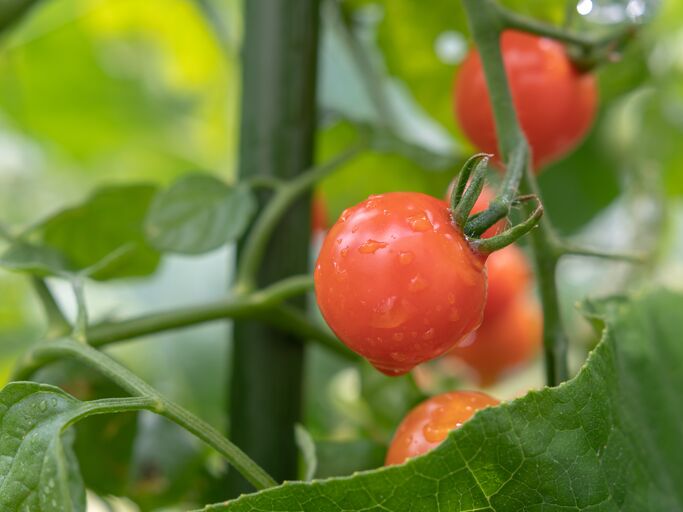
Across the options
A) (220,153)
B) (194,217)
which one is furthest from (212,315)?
(220,153)

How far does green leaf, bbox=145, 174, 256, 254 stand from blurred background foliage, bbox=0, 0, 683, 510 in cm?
7

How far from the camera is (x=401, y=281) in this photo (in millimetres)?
363

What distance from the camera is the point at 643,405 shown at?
0.51 metres

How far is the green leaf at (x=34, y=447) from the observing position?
36 centimetres

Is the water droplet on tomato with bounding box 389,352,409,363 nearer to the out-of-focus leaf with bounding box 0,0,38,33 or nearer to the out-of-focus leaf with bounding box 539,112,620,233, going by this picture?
the out-of-focus leaf with bounding box 0,0,38,33

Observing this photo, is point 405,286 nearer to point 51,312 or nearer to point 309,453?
point 309,453

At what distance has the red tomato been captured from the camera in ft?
2.76

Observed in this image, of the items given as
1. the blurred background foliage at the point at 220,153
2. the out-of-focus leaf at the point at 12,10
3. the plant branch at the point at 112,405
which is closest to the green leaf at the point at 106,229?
the blurred background foliage at the point at 220,153

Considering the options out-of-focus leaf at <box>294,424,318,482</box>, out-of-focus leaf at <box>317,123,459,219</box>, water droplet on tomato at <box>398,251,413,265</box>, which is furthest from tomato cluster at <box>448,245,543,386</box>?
water droplet on tomato at <box>398,251,413,265</box>

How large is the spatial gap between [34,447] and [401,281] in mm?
150

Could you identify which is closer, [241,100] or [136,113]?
[241,100]

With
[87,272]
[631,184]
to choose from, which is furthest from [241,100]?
[631,184]

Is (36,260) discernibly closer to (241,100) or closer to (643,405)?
(241,100)

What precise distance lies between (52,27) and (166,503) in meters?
0.83
